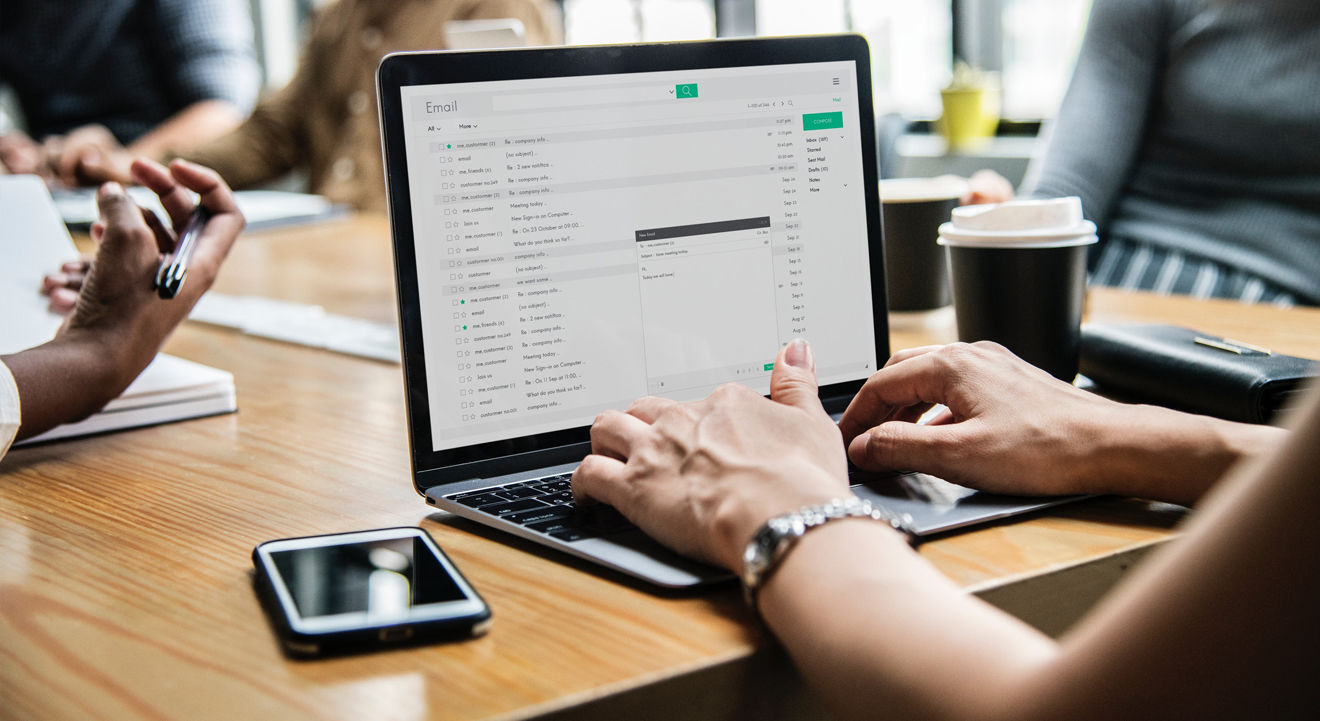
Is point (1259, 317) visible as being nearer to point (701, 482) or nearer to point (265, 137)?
point (701, 482)

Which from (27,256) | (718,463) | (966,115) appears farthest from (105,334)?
(966,115)

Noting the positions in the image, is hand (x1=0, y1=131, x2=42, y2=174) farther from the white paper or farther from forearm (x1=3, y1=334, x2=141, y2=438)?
forearm (x1=3, y1=334, x2=141, y2=438)

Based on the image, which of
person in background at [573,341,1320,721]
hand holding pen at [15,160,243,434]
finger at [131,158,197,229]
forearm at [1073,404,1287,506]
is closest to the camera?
person in background at [573,341,1320,721]


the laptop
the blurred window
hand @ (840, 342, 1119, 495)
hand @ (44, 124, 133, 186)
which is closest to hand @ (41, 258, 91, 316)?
the laptop

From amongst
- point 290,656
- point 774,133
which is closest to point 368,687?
point 290,656

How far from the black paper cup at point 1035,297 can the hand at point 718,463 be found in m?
0.26

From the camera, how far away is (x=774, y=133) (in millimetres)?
784

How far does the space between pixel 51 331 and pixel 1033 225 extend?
0.84 metres

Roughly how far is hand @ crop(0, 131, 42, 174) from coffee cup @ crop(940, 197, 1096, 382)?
2.13 metres

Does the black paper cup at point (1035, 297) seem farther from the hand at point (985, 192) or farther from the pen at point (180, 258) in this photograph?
the pen at point (180, 258)

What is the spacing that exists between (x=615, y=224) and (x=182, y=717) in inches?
15.8

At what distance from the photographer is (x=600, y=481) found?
0.62 meters

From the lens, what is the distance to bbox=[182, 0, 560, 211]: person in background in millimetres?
2463

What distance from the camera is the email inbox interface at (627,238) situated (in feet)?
2.27
